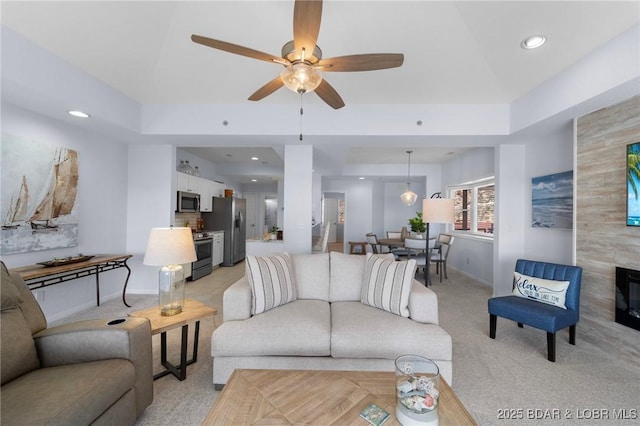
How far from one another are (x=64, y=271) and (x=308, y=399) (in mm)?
3106

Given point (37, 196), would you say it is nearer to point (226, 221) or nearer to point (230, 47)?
point (230, 47)

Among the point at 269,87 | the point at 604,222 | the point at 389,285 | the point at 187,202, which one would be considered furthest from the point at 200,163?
the point at 604,222

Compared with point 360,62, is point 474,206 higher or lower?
lower

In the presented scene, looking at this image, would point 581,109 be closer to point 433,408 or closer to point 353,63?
point 353,63

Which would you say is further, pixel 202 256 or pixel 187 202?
pixel 202 256

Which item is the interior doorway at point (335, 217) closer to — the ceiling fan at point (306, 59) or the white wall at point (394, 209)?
the white wall at point (394, 209)

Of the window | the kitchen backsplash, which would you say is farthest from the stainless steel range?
the window

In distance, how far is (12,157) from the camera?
2.75 meters

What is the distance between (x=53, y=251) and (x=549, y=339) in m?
5.34

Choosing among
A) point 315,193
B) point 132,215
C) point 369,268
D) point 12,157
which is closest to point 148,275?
point 132,215

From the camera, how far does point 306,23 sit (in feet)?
5.14

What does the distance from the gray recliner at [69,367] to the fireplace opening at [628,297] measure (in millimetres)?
3846

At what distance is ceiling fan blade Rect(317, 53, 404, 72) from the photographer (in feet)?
5.84

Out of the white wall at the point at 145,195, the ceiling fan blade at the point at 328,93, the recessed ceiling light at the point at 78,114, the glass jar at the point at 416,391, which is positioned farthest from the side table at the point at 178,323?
the white wall at the point at 145,195
